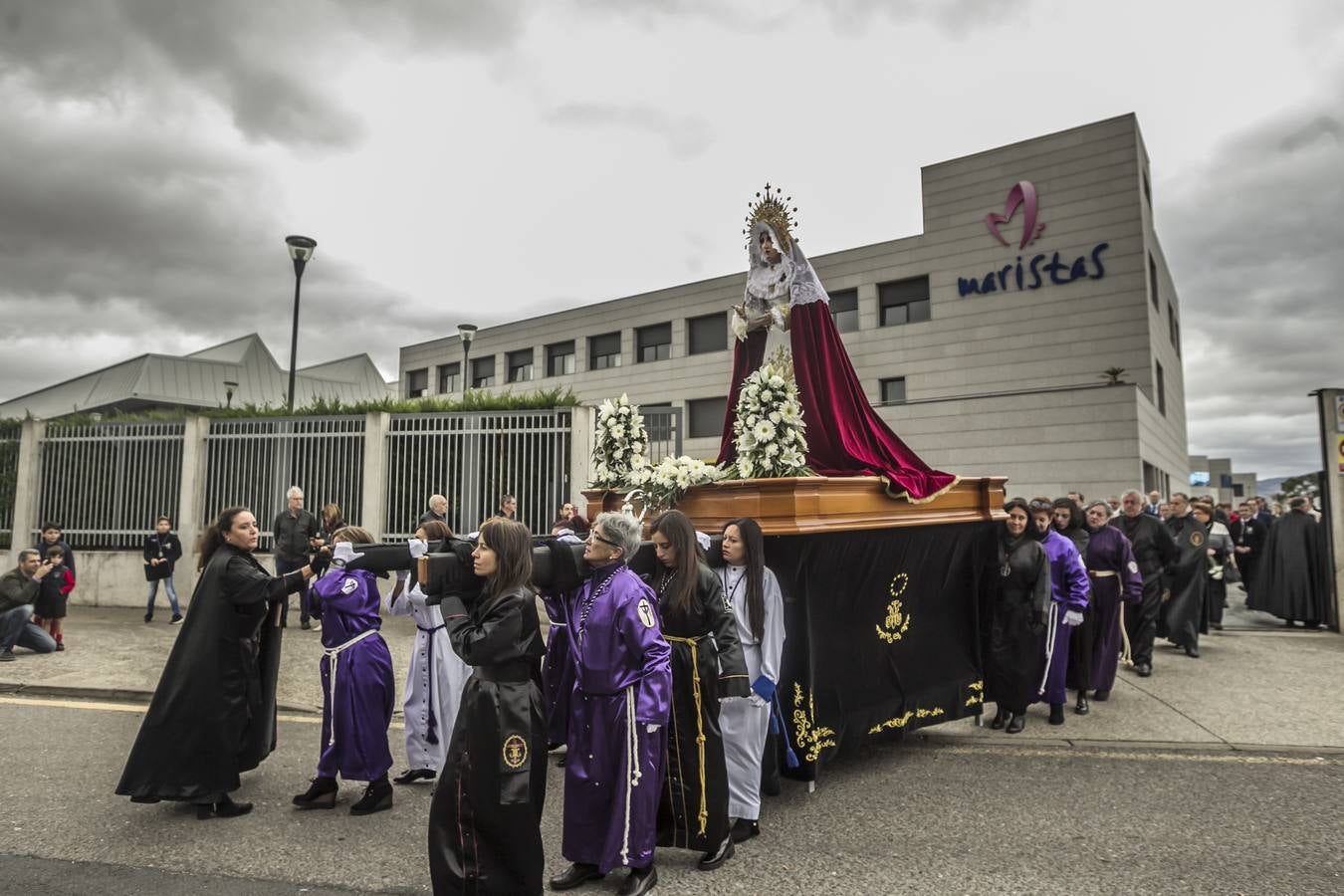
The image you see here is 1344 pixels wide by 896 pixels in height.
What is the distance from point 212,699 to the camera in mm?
4332

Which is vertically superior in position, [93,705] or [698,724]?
[698,724]

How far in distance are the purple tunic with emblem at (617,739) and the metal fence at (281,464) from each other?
379 inches

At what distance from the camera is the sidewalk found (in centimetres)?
589

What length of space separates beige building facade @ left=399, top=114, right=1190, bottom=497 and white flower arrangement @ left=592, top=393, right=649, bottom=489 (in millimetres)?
16238

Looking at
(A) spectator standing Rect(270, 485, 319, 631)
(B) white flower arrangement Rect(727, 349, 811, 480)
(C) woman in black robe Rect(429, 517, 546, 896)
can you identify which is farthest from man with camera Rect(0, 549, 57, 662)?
(B) white flower arrangement Rect(727, 349, 811, 480)

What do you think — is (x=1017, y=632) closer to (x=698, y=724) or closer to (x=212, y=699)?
(x=698, y=724)

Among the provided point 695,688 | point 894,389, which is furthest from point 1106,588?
point 894,389

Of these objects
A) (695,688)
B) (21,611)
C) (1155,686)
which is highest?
(695,688)

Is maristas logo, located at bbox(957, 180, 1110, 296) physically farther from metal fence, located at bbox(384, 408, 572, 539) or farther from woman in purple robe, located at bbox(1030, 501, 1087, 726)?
woman in purple robe, located at bbox(1030, 501, 1087, 726)

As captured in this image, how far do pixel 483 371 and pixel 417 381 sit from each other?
20.0 feet

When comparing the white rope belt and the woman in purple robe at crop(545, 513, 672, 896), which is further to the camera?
the white rope belt

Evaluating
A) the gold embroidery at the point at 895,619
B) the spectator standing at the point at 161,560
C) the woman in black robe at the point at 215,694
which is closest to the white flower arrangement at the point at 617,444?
the gold embroidery at the point at 895,619

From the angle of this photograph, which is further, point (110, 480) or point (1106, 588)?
point (110, 480)

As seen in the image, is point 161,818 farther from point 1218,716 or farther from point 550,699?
point 1218,716
